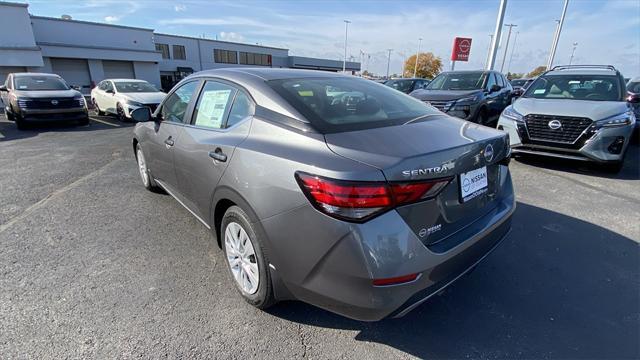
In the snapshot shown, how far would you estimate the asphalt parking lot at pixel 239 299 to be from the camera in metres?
2.03

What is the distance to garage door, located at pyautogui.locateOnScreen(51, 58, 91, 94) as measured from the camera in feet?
88.3

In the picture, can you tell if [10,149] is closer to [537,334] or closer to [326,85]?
[326,85]

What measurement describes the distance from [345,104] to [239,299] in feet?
5.47

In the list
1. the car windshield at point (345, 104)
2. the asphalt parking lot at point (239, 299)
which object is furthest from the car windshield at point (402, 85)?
the car windshield at point (345, 104)

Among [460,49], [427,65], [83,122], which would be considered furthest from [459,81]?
[427,65]

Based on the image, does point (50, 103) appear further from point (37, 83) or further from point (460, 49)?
point (460, 49)

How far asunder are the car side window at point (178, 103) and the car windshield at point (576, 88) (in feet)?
20.9

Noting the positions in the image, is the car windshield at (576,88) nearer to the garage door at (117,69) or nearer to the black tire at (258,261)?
the black tire at (258,261)

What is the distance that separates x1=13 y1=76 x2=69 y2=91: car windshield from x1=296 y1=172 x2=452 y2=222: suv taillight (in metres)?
12.9

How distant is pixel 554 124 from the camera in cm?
524

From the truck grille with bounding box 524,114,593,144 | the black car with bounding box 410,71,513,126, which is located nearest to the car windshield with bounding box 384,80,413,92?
the black car with bounding box 410,71,513,126

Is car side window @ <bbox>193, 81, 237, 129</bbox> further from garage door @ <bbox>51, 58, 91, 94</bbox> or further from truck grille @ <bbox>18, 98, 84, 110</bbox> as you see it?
garage door @ <bbox>51, 58, 91, 94</bbox>

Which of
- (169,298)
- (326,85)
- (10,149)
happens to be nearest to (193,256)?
(169,298)

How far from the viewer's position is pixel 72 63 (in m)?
27.8
